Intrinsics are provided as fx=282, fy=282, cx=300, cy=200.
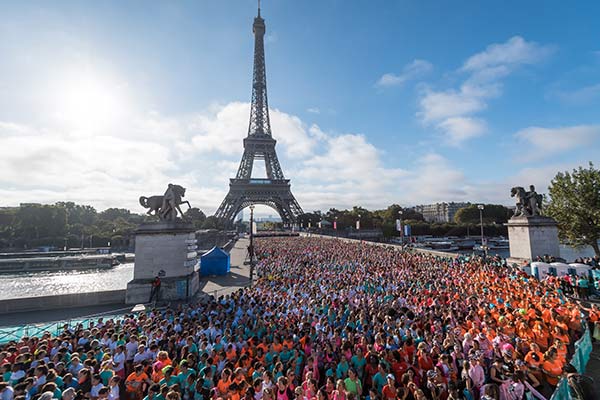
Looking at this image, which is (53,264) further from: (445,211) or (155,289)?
(445,211)

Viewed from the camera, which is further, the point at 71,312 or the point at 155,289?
the point at 155,289

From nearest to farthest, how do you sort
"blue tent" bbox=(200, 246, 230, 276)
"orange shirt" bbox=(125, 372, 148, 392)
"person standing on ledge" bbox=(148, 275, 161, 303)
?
1. "orange shirt" bbox=(125, 372, 148, 392)
2. "person standing on ledge" bbox=(148, 275, 161, 303)
3. "blue tent" bbox=(200, 246, 230, 276)

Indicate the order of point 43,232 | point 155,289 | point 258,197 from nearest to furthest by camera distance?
point 155,289, point 258,197, point 43,232

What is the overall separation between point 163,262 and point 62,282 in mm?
29184

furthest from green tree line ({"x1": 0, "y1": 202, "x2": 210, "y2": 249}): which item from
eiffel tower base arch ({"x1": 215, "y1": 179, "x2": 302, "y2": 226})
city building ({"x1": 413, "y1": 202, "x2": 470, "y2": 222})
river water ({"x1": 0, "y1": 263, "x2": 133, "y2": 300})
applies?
city building ({"x1": 413, "y1": 202, "x2": 470, "y2": 222})

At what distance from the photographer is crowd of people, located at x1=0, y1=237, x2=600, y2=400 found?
5.20 metres

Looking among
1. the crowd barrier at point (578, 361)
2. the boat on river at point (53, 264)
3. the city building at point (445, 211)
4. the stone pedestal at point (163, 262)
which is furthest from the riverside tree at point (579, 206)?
the city building at point (445, 211)

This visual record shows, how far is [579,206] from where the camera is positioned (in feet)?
76.4

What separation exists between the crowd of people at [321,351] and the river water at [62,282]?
23.2m

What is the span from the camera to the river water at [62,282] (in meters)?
29.0

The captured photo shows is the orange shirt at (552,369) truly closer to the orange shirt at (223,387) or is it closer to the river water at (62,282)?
the orange shirt at (223,387)

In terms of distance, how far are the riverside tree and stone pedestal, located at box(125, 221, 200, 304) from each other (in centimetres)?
2981

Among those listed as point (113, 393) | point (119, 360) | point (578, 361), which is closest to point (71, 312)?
point (119, 360)

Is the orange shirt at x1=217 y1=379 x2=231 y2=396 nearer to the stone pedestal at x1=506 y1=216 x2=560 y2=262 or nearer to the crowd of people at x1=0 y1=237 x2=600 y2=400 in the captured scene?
the crowd of people at x1=0 y1=237 x2=600 y2=400
